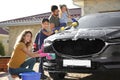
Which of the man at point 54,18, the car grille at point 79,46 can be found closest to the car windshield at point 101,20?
the man at point 54,18

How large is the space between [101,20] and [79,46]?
62.6 inches

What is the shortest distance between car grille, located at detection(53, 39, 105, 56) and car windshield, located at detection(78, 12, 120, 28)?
3.87 ft

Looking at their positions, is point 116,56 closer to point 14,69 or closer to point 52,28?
point 14,69

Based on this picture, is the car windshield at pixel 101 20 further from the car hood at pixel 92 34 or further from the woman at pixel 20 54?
the woman at pixel 20 54

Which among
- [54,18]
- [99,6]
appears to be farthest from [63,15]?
[99,6]

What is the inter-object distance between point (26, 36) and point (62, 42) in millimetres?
726

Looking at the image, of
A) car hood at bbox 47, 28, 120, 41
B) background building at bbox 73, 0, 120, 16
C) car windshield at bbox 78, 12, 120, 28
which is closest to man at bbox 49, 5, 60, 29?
car windshield at bbox 78, 12, 120, 28

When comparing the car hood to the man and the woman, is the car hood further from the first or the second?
the man

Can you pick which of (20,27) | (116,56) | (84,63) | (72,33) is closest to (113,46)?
(116,56)

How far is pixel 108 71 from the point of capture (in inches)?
223

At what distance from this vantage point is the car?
5650mm

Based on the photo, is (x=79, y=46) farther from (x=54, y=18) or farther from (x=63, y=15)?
(x=63, y=15)

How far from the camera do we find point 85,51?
19.4ft

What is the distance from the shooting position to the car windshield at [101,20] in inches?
279
